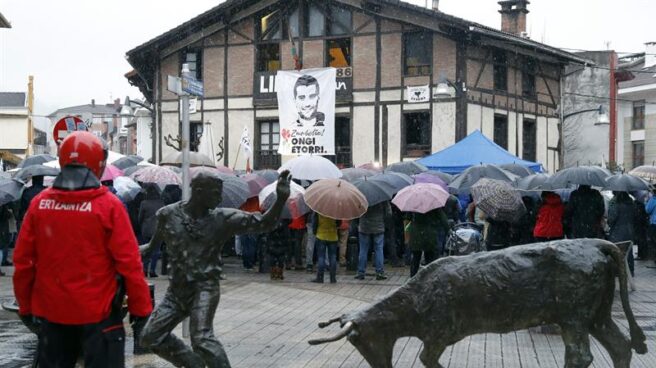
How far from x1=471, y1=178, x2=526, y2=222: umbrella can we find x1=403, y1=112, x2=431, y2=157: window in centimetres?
1378

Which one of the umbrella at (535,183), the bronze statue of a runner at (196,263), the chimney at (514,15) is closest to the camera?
the bronze statue of a runner at (196,263)

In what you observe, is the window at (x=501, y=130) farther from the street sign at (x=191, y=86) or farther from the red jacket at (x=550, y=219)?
the street sign at (x=191, y=86)

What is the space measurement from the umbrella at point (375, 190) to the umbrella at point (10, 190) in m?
6.01

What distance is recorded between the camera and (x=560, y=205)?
1355 cm

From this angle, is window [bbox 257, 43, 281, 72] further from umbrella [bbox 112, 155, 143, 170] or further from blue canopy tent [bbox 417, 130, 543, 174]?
blue canopy tent [bbox 417, 130, 543, 174]

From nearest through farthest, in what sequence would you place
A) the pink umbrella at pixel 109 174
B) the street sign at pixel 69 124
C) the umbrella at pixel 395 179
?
the street sign at pixel 69 124 → the pink umbrella at pixel 109 174 → the umbrella at pixel 395 179

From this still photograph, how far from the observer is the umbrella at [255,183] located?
16.0 meters

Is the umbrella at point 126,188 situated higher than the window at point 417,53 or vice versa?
the window at point 417,53

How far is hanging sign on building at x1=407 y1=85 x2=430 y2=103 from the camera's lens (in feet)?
88.1

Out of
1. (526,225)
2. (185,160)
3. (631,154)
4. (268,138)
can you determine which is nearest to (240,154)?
(268,138)

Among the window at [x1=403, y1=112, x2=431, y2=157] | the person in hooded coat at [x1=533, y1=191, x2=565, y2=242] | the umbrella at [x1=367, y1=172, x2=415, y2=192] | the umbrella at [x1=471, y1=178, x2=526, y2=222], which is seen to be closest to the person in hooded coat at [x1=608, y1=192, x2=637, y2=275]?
the person in hooded coat at [x1=533, y1=191, x2=565, y2=242]

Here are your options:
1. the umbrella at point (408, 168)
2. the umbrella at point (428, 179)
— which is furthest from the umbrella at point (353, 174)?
the umbrella at point (408, 168)

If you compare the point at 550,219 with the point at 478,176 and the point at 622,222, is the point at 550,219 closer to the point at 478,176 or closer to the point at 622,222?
the point at 622,222

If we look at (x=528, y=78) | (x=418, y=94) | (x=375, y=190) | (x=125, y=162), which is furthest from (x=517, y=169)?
(x=528, y=78)
